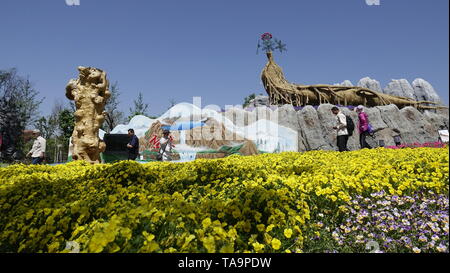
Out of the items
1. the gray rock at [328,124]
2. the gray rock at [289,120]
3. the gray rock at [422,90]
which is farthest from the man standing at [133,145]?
the gray rock at [422,90]

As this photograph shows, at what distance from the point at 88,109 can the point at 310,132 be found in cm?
1313

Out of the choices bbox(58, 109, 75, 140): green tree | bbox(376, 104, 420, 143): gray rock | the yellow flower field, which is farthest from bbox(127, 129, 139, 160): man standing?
bbox(58, 109, 75, 140): green tree

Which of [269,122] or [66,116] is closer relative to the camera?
[269,122]

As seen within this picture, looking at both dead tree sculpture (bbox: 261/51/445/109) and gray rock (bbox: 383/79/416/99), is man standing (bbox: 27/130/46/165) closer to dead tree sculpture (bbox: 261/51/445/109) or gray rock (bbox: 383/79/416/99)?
dead tree sculpture (bbox: 261/51/445/109)

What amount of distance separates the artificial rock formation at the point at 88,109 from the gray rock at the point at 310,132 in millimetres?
12125

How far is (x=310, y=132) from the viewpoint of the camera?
17.2 metres

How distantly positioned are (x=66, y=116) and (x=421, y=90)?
48.3m

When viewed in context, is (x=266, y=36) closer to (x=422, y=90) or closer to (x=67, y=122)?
(x=67, y=122)

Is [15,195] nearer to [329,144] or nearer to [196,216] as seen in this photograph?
[196,216]

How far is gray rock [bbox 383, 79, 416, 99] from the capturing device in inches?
1599

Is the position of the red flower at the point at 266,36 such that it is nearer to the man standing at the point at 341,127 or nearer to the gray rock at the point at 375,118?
the gray rock at the point at 375,118

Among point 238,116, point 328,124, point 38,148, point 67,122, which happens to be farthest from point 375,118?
point 67,122

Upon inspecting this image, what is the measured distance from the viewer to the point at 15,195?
11.2 feet
